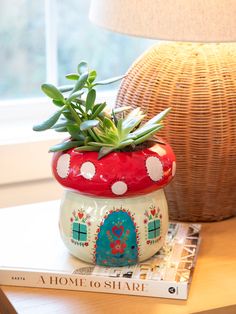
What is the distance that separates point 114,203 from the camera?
861mm

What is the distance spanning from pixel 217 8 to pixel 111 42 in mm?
737

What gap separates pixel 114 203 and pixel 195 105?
0.19 m

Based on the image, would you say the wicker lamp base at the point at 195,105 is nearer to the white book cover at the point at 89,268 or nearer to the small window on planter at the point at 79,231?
the white book cover at the point at 89,268

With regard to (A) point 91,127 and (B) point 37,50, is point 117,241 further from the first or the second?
(B) point 37,50

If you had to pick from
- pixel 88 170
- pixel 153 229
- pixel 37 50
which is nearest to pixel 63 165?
pixel 88 170

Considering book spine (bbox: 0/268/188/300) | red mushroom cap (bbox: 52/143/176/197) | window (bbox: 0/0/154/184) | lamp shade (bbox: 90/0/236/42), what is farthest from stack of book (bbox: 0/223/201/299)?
window (bbox: 0/0/154/184)

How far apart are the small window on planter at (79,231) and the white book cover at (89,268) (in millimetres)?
40

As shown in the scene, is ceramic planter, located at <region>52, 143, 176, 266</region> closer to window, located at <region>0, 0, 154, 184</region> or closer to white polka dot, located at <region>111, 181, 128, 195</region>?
white polka dot, located at <region>111, 181, 128, 195</region>

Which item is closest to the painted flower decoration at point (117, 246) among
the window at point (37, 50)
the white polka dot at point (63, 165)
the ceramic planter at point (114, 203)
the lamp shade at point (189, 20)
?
the ceramic planter at point (114, 203)

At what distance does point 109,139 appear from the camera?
0.86 metres

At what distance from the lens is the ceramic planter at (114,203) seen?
0.84m

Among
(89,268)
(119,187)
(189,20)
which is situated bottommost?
(89,268)

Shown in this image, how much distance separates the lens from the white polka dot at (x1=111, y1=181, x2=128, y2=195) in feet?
2.75

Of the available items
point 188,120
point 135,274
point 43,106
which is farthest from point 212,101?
point 43,106
